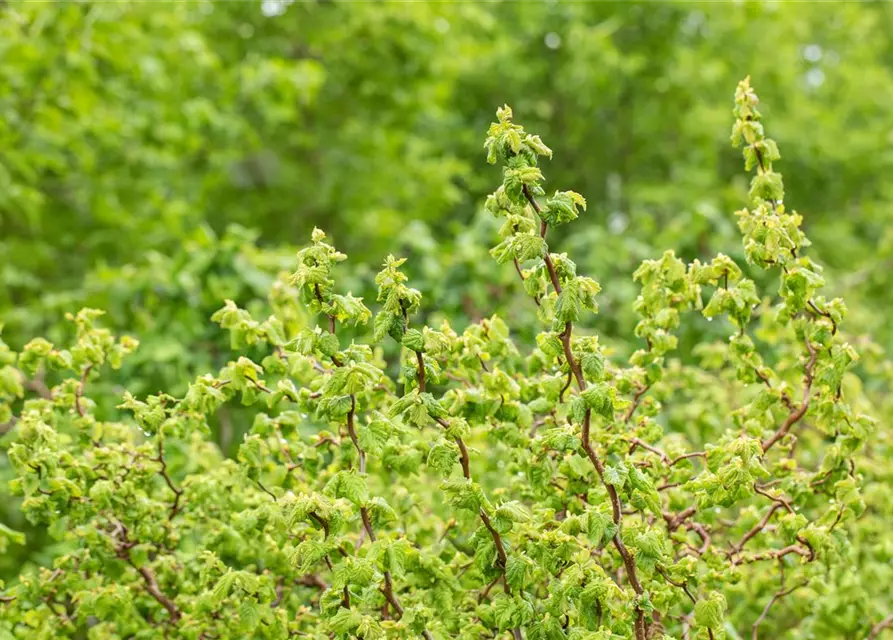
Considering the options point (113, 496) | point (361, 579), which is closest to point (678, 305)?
point (361, 579)

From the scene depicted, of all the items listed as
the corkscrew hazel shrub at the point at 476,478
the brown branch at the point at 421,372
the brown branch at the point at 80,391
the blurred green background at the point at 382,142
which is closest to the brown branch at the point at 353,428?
the corkscrew hazel shrub at the point at 476,478

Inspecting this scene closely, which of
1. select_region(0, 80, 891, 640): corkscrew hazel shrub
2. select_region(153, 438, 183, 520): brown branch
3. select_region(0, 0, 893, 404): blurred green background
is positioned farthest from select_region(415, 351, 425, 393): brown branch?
select_region(0, 0, 893, 404): blurred green background

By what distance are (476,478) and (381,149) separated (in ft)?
21.6

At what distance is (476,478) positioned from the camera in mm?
3078

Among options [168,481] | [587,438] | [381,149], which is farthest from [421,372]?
[381,149]

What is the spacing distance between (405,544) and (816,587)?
1.54m

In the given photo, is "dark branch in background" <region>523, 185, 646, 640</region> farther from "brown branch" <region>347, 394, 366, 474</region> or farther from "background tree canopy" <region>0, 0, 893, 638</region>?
"background tree canopy" <region>0, 0, 893, 638</region>

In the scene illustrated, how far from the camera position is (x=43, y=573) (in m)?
3.17

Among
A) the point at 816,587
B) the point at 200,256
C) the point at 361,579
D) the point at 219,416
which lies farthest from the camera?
the point at 219,416

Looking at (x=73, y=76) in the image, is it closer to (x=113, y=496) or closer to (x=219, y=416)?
(x=219, y=416)

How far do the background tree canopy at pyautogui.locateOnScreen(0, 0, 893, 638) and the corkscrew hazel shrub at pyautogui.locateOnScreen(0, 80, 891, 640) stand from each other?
1.85m

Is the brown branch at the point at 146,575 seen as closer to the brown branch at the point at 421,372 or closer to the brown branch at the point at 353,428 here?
the brown branch at the point at 353,428

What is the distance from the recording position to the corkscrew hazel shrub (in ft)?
7.89

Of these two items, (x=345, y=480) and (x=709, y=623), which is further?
(x=709, y=623)
